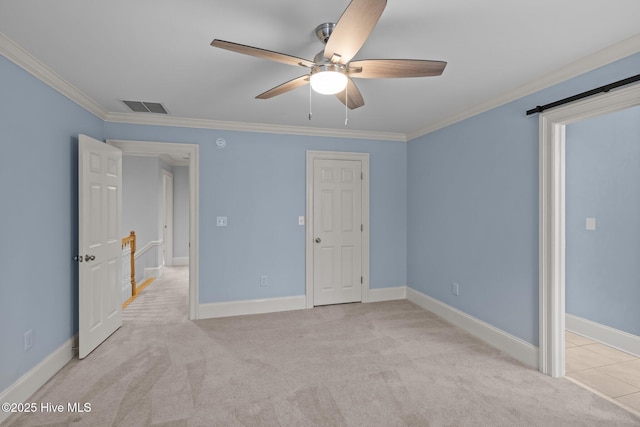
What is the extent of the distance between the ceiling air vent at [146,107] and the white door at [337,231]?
195cm

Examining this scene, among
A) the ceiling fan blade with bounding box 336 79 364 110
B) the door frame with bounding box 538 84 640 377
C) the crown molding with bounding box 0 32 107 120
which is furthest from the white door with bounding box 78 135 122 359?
the door frame with bounding box 538 84 640 377

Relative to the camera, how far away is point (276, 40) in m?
2.11

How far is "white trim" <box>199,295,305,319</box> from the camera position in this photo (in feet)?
13.6

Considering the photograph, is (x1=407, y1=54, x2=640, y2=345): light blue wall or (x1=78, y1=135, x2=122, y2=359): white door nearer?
(x1=407, y1=54, x2=640, y2=345): light blue wall

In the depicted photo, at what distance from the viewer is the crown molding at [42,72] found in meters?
2.15

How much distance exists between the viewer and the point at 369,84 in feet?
9.43

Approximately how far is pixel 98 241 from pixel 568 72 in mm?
4302

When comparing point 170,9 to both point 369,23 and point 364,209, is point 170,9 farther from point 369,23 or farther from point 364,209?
point 364,209

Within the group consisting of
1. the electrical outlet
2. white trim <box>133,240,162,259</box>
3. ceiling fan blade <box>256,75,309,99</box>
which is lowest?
the electrical outlet

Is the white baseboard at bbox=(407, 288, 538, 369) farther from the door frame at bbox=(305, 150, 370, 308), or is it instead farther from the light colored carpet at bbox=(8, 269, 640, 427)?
the door frame at bbox=(305, 150, 370, 308)

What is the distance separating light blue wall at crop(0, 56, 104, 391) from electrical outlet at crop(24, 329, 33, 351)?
0.04 m

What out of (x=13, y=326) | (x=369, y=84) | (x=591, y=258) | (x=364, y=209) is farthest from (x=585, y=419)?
(x=13, y=326)

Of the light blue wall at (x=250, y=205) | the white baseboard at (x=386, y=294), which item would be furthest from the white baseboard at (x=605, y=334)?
the light blue wall at (x=250, y=205)

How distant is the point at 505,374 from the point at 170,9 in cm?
347
